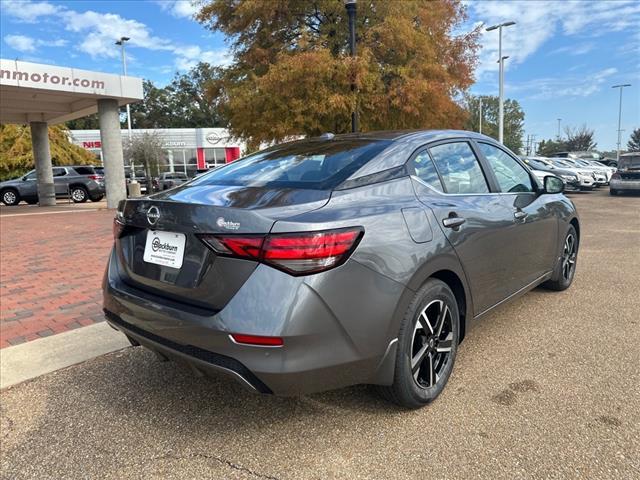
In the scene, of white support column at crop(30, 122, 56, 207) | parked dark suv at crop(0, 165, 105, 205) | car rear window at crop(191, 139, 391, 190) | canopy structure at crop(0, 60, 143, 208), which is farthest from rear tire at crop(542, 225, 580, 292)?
parked dark suv at crop(0, 165, 105, 205)

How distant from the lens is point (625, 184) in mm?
17859

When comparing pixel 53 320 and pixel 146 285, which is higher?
pixel 146 285

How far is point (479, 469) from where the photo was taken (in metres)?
2.28

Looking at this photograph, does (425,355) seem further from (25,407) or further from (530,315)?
(25,407)

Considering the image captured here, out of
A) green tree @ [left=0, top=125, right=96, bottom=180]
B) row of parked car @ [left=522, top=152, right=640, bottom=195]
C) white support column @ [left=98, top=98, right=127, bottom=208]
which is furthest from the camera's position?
green tree @ [left=0, top=125, right=96, bottom=180]

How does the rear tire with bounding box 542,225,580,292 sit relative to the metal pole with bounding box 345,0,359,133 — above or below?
below

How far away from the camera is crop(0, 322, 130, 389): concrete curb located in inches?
138

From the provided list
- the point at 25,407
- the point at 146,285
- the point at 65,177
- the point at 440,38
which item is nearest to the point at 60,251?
the point at 25,407

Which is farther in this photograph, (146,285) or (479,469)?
(146,285)

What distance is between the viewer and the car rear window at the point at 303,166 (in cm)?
271

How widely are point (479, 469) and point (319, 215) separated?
1370 mm

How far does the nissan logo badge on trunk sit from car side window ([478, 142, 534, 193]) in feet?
7.91

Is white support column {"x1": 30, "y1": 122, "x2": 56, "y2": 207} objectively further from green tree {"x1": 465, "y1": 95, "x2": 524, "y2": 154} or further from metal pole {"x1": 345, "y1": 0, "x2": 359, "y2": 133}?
green tree {"x1": 465, "y1": 95, "x2": 524, "y2": 154}

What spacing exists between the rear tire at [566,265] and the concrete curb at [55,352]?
3.90 m
